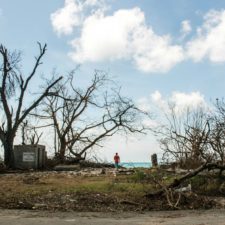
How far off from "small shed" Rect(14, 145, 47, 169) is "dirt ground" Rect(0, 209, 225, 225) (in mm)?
17679

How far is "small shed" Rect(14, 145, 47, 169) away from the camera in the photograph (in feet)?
101

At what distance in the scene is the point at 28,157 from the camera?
30.9 meters

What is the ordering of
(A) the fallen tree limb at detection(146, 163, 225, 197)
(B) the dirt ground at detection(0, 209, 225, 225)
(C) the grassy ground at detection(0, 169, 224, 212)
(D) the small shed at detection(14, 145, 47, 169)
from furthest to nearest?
(D) the small shed at detection(14, 145, 47, 169), (A) the fallen tree limb at detection(146, 163, 225, 197), (C) the grassy ground at detection(0, 169, 224, 212), (B) the dirt ground at detection(0, 209, 225, 225)

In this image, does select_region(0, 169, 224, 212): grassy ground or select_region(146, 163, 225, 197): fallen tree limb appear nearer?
select_region(0, 169, 224, 212): grassy ground

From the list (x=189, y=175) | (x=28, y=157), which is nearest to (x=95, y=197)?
(x=189, y=175)

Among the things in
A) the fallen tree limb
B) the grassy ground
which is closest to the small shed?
the grassy ground

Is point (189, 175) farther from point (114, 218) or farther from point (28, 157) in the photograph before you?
point (28, 157)

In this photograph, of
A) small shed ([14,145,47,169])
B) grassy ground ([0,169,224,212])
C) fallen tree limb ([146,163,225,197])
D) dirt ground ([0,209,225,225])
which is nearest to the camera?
dirt ground ([0,209,225,225])

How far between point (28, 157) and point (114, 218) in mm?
19396

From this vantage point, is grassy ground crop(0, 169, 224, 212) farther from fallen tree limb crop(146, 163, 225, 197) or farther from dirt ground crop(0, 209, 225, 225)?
dirt ground crop(0, 209, 225, 225)

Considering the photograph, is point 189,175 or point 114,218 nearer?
point 114,218

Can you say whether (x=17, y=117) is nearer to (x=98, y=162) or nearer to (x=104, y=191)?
(x=98, y=162)

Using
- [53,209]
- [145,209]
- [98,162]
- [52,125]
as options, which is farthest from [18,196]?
[52,125]

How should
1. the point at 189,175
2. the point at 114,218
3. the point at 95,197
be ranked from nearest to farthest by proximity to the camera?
the point at 114,218 < the point at 95,197 < the point at 189,175
